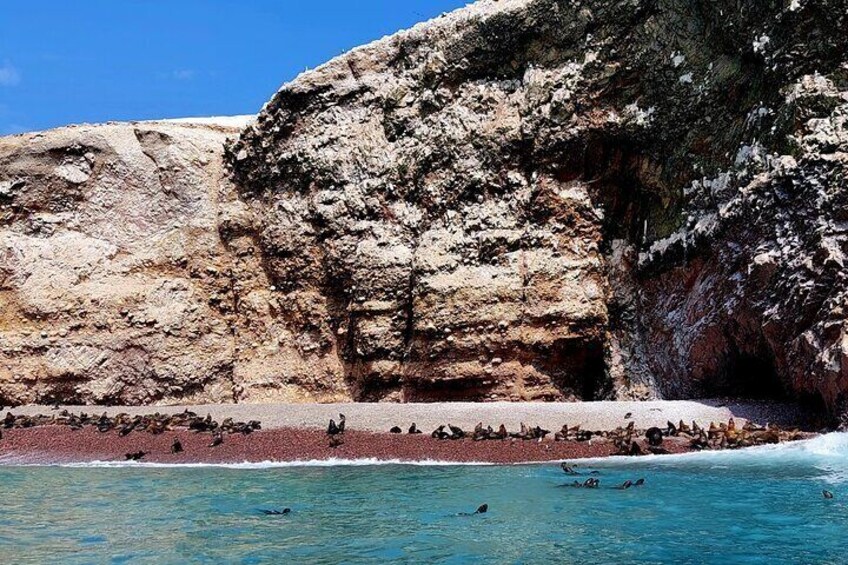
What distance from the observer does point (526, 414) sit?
55.5 ft

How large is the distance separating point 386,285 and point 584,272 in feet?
18.1

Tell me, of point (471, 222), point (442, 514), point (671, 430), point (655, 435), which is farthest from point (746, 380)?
point (442, 514)

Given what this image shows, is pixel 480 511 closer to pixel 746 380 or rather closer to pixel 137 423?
pixel 137 423

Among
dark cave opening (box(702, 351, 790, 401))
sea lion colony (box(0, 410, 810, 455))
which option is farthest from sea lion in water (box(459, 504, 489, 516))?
dark cave opening (box(702, 351, 790, 401))

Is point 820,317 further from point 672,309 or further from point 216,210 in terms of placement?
point 216,210

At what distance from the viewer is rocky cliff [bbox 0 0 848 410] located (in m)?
17.7

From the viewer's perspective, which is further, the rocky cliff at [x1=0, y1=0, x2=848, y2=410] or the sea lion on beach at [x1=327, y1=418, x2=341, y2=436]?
the rocky cliff at [x1=0, y1=0, x2=848, y2=410]

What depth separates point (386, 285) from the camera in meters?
23.1

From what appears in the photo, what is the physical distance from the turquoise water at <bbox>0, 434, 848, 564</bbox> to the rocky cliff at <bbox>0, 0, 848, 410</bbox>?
6.41 m

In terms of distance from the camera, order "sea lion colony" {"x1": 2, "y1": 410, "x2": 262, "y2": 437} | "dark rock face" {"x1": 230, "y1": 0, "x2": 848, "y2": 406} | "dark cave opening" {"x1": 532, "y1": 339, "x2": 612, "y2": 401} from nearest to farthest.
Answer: "sea lion colony" {"x1": 2, "y1": 410, "x2": 262, "y2": 437}, "dark rock face" {"x1": 230, "y1": 0, "x2": 848, "y2": 406}, "dark cave opening" {"x1": 532, "y1": 339, "x2": 612, "y2": 401}

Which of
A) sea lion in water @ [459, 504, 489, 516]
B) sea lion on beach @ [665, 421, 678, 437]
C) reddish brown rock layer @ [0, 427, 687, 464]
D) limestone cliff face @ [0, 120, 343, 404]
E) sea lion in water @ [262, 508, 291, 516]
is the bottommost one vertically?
sea lion in water @ [262, 508, 291, 516]

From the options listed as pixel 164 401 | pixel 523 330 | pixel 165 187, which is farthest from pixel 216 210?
pixel 523 330

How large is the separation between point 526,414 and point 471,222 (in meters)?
7.63

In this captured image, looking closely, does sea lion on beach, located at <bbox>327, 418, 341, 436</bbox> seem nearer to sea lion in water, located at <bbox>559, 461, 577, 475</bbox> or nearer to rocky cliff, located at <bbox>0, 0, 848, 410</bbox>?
sea lion in water, located at <bbox>559, 461, 577, 475</bbox>
